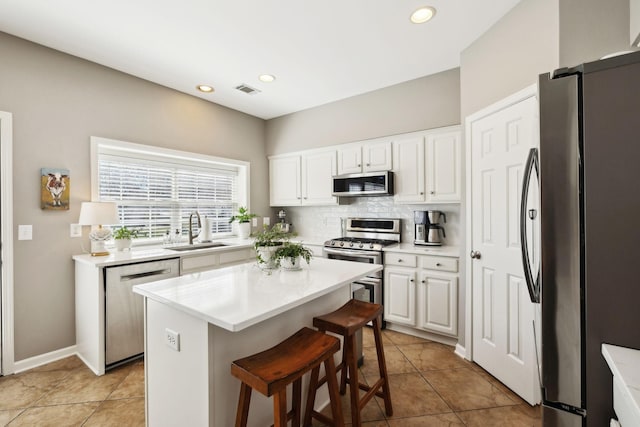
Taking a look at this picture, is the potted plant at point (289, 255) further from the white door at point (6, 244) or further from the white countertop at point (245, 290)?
the white door at point (6, 244)

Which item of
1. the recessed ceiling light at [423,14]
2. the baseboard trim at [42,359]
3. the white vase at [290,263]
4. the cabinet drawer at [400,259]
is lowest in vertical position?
the baseboard trim at [42,359]

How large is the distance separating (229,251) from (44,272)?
1623 millimetres

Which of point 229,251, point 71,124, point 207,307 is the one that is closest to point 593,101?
point 207,307

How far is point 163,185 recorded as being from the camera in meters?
3.56

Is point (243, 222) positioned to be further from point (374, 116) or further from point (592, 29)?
point (592, 29)

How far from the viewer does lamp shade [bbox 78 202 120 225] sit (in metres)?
2.52

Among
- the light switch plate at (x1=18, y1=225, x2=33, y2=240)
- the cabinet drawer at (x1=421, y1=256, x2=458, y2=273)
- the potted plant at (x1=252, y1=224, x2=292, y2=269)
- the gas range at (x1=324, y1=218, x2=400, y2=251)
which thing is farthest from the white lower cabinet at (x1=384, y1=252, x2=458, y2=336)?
the light switch plate at (x1=18, y1=225, x2=33, y2=240)

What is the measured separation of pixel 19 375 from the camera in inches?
91.4

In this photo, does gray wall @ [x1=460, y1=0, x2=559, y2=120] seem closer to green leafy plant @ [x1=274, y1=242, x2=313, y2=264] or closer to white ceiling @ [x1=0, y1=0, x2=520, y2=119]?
white ceiling @ [x1=0, y1=0, x2=520, y2=119]

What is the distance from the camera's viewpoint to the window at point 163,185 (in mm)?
3051

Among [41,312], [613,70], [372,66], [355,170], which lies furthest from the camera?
[355,170]

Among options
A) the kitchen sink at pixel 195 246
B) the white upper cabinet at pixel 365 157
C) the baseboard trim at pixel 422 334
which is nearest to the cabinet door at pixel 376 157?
the white upper cabinet at pixel 365 157

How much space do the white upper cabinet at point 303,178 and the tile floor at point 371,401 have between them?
2186mm

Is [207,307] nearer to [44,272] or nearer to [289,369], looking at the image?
[289,369]
